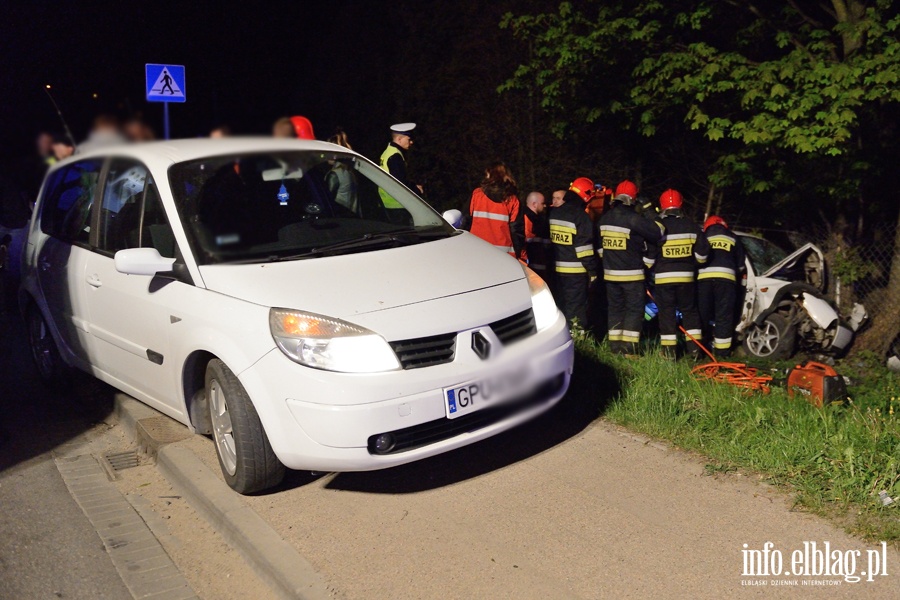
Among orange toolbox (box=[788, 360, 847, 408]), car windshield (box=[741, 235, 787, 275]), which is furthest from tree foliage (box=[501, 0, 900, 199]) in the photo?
orange toolbox (box=[788, 360, 847, 408])

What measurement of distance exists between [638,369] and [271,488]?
8.87 ft

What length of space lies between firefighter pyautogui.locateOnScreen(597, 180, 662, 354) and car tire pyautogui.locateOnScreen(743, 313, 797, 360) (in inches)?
109

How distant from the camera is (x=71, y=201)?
6.62 metres

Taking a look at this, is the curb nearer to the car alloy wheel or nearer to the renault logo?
the car alloy wheel

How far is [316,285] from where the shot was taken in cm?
458

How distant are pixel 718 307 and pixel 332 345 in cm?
624

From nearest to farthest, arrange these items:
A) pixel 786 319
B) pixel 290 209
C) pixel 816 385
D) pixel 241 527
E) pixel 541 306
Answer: pixel 241 527, pixel 541 306, pixel 290 209, pixel 816 385, pixel 786 319

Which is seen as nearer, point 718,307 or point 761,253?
point 718,307

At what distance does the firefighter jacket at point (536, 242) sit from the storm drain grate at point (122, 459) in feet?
17.6

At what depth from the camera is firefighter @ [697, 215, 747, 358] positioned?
9.37 metres

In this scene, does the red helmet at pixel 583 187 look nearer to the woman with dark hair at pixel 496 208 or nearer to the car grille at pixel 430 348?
the woman with dark hair at pixel 496 208

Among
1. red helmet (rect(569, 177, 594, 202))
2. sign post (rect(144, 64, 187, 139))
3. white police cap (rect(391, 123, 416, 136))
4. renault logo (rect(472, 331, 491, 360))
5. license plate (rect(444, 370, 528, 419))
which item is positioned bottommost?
license plate (rect(444, 370, 528, 419))

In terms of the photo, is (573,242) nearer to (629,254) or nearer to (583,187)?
(629,254)

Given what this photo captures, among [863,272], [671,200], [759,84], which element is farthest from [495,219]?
[863,272]
